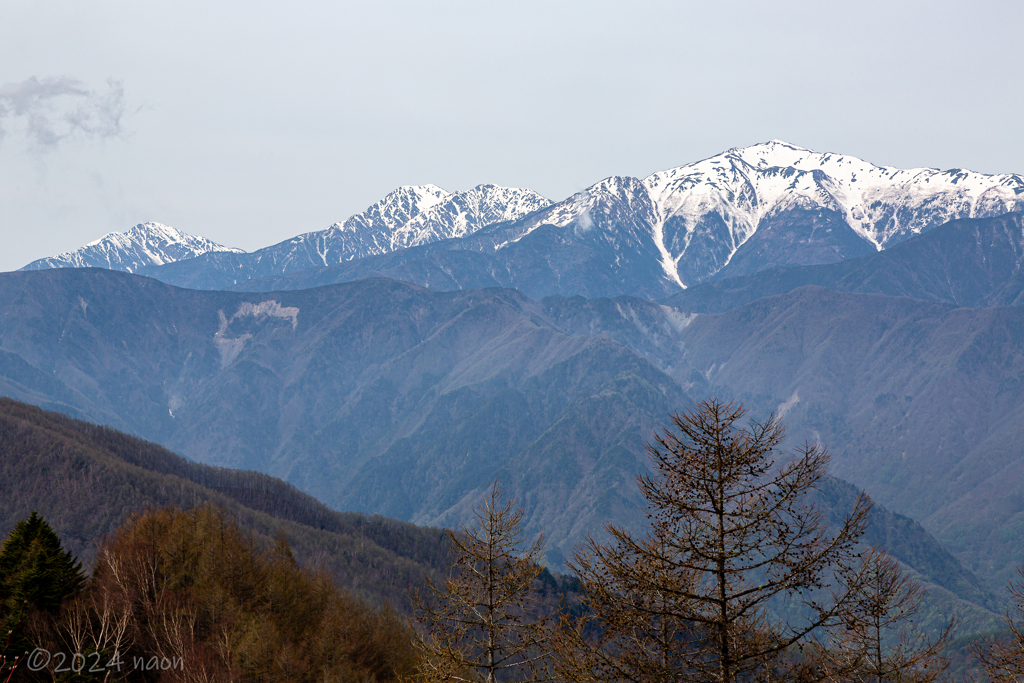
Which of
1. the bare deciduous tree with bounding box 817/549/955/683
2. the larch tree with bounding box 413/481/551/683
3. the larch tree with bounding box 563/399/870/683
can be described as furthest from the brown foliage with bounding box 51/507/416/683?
the larch tree with bounding box 563/399/870/683

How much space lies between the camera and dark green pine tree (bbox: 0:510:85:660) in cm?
5022

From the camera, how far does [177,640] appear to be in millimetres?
55906

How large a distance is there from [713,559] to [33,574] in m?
44.6

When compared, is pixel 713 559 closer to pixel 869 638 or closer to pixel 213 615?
pixel 869 638

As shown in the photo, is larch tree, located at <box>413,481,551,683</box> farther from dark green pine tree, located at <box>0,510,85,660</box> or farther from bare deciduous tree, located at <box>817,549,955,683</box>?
dark green pine tree, located at <box>0,510,85,660</box>

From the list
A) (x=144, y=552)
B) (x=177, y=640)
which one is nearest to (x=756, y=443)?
(x=177, y=640)

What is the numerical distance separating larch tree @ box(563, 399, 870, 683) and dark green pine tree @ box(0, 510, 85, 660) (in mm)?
38902

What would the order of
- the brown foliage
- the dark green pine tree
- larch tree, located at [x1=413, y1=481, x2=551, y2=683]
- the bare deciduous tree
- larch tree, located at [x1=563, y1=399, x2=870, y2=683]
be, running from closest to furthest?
the bare deciduous tree, larch tree, located at [x1=563, y1=399, x2=870, y2=683], larch tree, located at [x1=413, y1=481, x2=551, y2=683], the dark green pine tree, the brown foliage

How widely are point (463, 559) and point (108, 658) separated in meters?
26.6

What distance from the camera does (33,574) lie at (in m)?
50.6

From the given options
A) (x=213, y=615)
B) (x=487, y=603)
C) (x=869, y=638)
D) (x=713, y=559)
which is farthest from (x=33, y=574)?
(x=869, y=638)

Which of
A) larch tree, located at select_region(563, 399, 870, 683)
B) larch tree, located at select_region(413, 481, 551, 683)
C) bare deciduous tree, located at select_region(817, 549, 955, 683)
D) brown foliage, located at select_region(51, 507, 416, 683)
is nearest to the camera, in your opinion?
bare deciduous tree, located at select_region(817, 549, 955, 683)

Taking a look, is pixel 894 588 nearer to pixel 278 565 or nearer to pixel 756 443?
pixel 756 443

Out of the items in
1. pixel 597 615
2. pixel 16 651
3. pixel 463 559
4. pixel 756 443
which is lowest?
pixel 16 651
